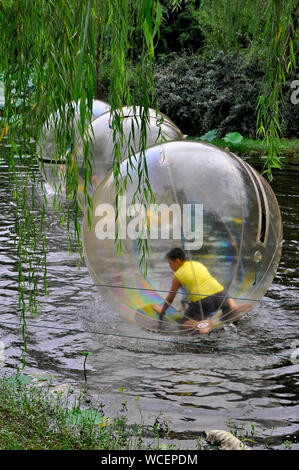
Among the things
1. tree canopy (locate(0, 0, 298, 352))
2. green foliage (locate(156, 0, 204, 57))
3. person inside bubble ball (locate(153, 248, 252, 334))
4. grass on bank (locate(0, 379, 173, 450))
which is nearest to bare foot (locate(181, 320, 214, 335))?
person inside bubble ball (locate(153, 248, 252, 334))

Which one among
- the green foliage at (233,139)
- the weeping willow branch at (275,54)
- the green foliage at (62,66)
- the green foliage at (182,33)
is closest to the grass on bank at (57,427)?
the green foliage at (62,66)

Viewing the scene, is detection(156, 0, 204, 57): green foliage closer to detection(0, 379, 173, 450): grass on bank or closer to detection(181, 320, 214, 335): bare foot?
detection(181, 320, 214, 335): bare foot

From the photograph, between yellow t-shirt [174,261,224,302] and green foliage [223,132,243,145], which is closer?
yellow t-shirt [174,261,224,302]

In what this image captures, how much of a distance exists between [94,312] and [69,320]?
34 centimetres

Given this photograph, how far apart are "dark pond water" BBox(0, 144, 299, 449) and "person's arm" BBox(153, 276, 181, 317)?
0.43 m

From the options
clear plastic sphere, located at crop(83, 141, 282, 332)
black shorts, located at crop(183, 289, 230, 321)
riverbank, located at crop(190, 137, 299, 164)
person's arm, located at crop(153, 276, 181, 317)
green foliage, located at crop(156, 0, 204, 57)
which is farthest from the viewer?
green foliage, located at crop(156, 0, 204, 57)

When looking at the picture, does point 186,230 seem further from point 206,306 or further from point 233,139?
point 233,139

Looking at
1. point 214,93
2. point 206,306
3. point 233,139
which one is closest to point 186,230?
point 206,306

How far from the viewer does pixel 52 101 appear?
3617 mm

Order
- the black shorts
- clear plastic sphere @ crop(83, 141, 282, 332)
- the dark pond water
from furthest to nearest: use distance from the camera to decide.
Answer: the black shorts → clear plastic sphere @ crop(83, 141, 282, 332) → the dark pond water

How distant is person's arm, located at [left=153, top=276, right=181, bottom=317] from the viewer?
5.49m

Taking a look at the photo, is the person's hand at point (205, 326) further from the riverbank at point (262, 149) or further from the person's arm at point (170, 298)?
the riverbank at point (262, 149)

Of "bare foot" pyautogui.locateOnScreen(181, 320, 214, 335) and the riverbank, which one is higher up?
"bare foot" pyautogui.locateOnScreen(181, 320, 214, 335)
